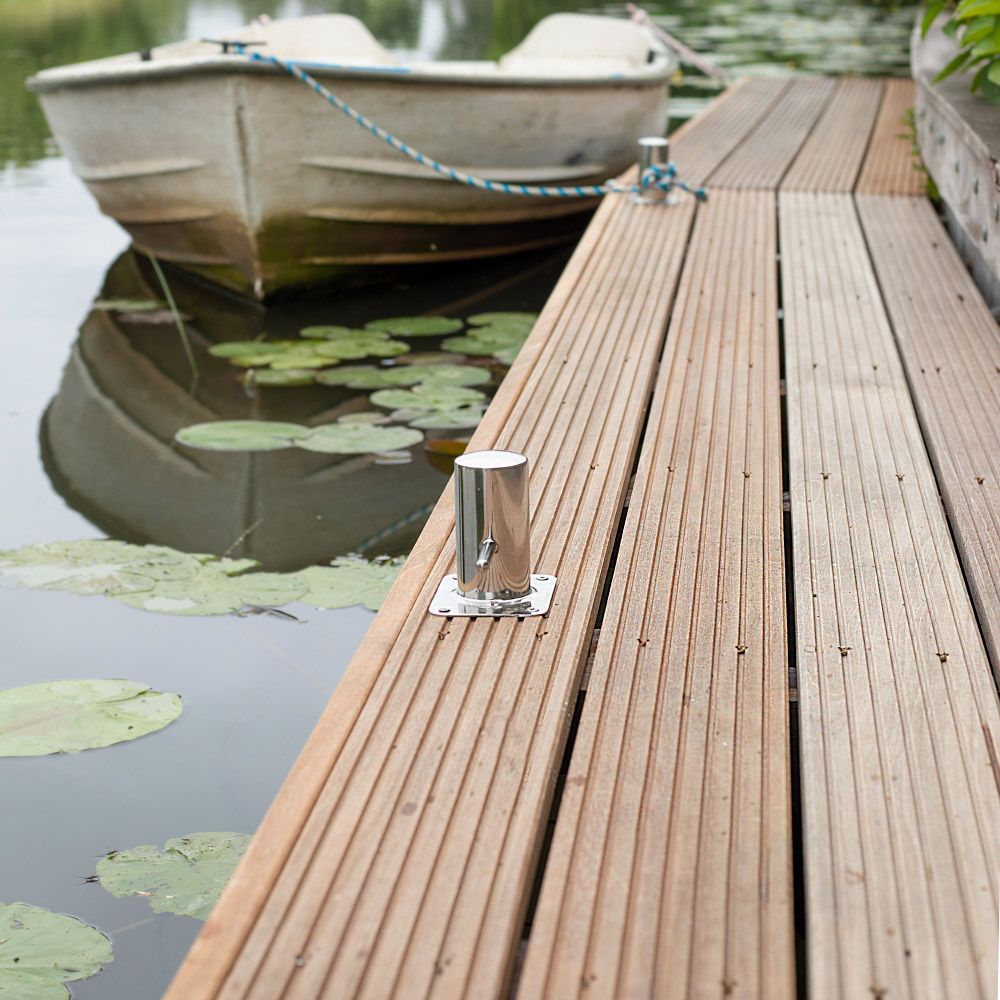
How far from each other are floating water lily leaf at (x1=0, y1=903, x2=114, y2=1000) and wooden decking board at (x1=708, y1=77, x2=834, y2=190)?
3.21m

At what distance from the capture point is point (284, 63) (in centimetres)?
401

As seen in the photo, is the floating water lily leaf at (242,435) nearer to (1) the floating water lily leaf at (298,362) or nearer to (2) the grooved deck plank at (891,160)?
(1) the floating water lily leaf at (298,362)

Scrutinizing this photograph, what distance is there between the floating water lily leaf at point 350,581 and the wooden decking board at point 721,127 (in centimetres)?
214

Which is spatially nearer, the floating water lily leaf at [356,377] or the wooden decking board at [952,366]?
the wooden decking board at [952,366]

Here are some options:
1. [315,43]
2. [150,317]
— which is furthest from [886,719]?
[315,43]

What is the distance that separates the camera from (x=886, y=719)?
1.29 m

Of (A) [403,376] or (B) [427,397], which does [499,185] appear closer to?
(A) [403,376]

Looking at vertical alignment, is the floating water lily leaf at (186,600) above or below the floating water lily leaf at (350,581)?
above

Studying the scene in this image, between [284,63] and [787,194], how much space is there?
156cm

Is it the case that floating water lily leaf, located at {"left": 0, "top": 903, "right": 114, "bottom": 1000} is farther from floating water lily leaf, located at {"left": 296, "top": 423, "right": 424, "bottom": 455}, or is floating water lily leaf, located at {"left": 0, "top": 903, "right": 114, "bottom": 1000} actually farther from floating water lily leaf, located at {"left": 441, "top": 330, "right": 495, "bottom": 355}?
floating water lily leaf, located at {"left": 441, "top": 330, "right": 495, "bottom": 355}

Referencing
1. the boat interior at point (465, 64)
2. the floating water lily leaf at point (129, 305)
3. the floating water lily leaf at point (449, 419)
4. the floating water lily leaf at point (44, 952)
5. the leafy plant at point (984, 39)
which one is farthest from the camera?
the floating water lily leaf at point (129, 305)

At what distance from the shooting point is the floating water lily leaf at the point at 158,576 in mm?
2484

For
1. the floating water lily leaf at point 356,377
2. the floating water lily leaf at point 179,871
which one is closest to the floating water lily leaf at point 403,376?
the floating water lily leaf at point 356,377

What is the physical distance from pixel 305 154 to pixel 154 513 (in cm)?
175
